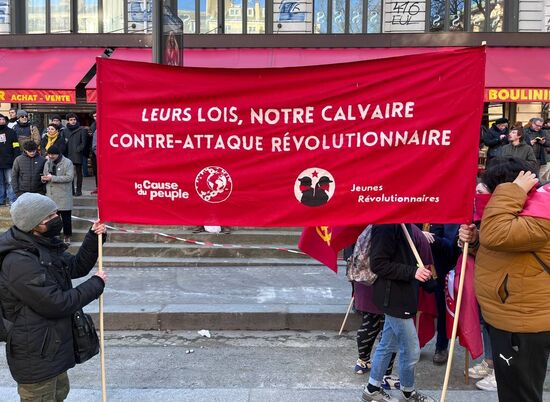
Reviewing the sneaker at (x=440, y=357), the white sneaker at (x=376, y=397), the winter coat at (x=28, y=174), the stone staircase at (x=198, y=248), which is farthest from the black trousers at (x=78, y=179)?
the white sneaker at (x=376, y=397)

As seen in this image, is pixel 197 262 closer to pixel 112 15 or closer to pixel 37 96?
pixel 37 96

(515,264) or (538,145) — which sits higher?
(538,145)

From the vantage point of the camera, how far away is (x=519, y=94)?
41.6 ft

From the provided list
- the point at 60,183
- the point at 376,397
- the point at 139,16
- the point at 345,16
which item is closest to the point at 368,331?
the point at 376,397

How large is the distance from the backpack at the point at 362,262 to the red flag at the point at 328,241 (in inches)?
5.6

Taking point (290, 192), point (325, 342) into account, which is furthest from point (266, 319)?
point (290, 192)

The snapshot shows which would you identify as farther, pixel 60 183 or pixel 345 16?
pixel 345 16

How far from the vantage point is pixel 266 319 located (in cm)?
614

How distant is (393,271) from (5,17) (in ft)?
51.2

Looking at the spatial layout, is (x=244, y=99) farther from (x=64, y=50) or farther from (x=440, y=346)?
(x=64, y=50)

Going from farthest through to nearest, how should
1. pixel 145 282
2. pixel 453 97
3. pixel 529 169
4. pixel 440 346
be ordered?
pixel 145 282
pixel 440 346
pixel 453 97
pixel 529 169

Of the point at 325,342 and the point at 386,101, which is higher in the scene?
the point at 386,101

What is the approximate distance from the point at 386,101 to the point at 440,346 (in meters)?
2.67

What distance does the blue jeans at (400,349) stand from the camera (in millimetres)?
3795
